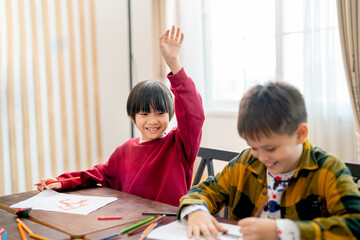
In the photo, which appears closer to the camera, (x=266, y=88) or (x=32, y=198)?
(x=266, y=88)

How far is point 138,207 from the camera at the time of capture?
4.42 feet

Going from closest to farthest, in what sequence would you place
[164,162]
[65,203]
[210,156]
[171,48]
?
[65,203]
[171,48]
[164,162]
[210,156]

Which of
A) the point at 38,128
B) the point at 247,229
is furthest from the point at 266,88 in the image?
the point at 38,128

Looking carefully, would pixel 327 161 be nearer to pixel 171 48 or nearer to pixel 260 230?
pixel 260 230

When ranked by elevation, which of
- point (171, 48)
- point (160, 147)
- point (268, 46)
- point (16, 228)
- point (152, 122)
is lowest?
point (16, 228)

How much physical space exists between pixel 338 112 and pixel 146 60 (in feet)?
6.33

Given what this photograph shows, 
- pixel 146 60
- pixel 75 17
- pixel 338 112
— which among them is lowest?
pixel 338 112

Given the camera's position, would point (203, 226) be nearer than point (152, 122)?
Yes

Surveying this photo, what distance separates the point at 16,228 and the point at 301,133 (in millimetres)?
844

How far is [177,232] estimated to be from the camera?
1087mm

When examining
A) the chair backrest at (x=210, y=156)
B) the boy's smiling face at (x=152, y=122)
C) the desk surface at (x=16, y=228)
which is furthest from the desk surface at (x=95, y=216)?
the chair backrest at (x=210, y=156)

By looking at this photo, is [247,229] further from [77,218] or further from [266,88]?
[77,218]

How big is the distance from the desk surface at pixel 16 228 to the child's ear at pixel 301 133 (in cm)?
66

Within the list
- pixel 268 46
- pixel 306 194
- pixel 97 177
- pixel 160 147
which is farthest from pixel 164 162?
pixel 268 46
